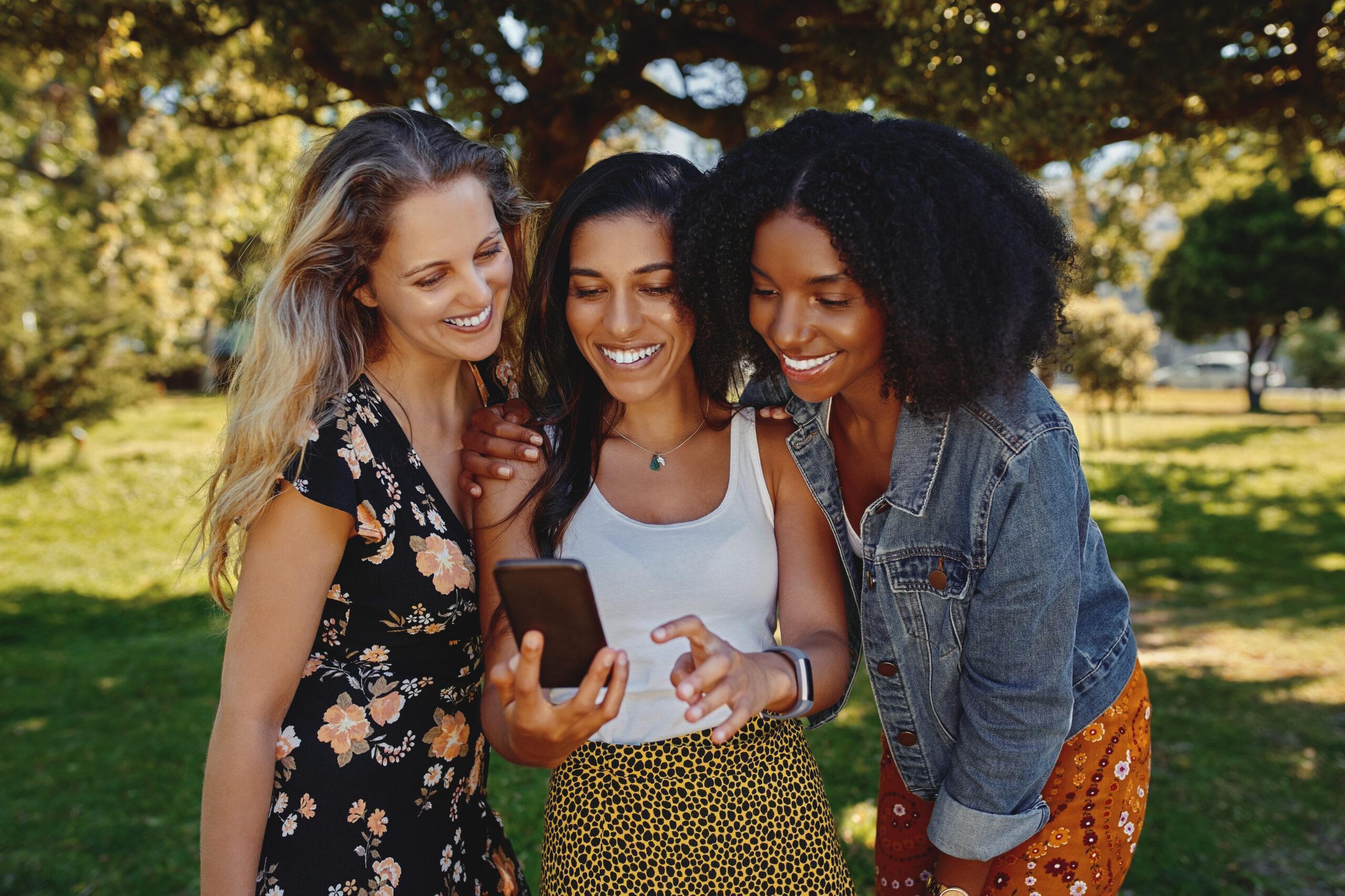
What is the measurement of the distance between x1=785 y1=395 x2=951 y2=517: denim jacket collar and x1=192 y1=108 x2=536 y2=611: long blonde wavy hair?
1.08 m

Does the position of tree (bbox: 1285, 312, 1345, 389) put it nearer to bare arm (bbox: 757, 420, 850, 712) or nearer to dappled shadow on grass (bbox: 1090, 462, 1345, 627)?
dappled shadow on grass (bbox: 1090, 462, 1345, 627)

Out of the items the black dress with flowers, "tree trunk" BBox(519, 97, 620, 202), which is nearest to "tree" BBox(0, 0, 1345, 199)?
"tree trunk" BBox(519, 97, 620, 202)

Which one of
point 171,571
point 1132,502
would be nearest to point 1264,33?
point 1132,502

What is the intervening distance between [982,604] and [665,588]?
705 millimetres

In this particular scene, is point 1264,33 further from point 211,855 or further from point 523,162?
point 211,855

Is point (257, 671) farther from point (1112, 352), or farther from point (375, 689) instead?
point (1112, 352)

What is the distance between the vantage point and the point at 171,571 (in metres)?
10.2

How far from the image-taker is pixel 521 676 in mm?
1630

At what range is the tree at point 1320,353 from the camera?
2883 centimetres

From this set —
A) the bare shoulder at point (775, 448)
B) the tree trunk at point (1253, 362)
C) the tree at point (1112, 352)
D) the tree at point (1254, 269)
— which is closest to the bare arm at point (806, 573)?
the bare shoulder at point (775, 448)

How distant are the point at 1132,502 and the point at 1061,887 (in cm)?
1257

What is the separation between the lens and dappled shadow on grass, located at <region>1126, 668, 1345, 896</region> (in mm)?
4152

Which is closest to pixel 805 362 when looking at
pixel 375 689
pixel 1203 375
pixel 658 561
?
pixel 658 561

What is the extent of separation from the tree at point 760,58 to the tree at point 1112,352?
14.7 metres
